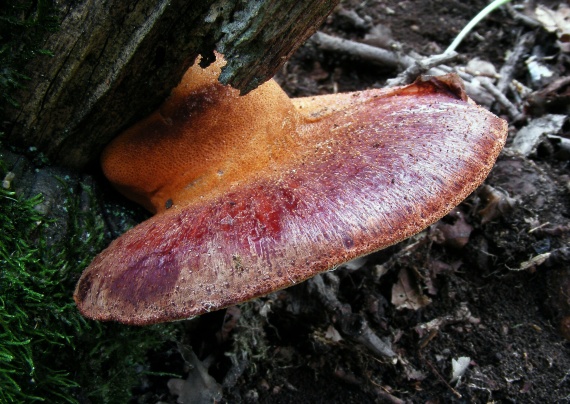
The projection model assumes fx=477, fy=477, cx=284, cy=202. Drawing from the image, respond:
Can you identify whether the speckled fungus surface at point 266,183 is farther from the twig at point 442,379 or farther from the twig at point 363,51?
the twig at point 363,51

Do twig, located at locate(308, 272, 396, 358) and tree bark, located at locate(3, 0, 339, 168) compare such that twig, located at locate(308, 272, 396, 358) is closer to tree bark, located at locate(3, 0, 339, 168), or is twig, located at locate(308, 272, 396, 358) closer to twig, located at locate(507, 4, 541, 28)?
tree bark, located at locate(3, 0, 339, 168)

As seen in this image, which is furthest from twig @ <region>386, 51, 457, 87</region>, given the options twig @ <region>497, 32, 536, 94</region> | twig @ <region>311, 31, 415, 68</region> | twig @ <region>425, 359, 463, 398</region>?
twig @ <region>425, 359, 463, 398</region>

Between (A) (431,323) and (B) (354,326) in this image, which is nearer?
(B) (354,326)

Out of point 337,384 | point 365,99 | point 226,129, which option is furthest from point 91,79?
point 337,384

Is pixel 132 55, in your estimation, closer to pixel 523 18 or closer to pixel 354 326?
pixel 354 326

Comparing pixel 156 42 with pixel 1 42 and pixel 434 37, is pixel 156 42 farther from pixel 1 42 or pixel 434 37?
pixel 434 37

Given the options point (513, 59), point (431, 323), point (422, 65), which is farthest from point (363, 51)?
point (431, 323)

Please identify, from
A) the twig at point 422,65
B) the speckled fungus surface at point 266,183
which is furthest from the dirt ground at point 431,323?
the speckled fungus surface at point 266,183
